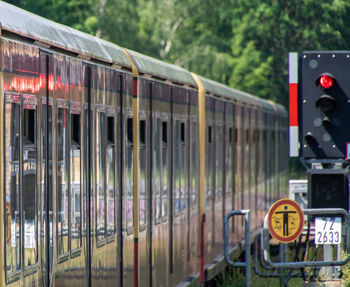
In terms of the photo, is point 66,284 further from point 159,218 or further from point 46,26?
point 159,218

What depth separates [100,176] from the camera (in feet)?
25.3

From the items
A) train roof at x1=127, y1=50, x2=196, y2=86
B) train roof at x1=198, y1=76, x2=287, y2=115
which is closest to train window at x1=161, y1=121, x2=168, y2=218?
train roof at x1=127, y1=50, x2=196, y2=86

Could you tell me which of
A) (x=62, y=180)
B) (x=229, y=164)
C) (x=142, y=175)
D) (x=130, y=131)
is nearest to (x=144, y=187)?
(x=142, y=175)

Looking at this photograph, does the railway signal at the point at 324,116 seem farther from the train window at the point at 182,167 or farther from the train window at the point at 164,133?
the train window at the point at 182,167

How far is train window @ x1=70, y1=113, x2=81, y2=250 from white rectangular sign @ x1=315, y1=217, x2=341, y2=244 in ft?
10.2

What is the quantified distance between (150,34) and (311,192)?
46.4m

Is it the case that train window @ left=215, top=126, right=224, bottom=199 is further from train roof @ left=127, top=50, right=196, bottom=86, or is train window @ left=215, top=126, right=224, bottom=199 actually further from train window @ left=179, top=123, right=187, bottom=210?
train window @ left=179, top=123, right=187, bottom=210

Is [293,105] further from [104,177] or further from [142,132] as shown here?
[104,177]

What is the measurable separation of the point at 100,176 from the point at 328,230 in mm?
2684

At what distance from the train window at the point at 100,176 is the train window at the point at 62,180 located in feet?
2.87

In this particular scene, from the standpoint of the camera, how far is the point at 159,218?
10.3 m

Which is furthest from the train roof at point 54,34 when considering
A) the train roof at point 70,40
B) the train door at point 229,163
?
the train door at point 229,163

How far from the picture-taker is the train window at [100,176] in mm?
7643

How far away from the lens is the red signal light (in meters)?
9.40
